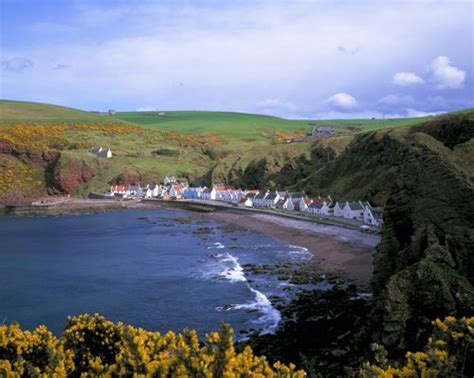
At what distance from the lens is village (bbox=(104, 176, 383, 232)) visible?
85.3 m

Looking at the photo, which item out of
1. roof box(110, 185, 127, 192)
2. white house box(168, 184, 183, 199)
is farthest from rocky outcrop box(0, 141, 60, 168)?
white house box(168, 184, 183, 199)

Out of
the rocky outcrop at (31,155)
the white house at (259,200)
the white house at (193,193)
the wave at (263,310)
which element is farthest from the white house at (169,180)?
the wave at (263,310)

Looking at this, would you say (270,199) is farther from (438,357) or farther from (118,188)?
(438,357)

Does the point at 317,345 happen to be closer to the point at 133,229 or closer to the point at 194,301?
the point at 194,301

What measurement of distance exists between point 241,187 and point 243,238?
265ft

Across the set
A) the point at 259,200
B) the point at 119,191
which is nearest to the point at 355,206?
the point at 259,200

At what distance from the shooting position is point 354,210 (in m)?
90.4

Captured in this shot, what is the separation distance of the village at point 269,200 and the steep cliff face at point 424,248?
119ft

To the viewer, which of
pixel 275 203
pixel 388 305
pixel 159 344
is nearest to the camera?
pixel 159 344

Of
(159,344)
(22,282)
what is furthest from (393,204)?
(22,282)

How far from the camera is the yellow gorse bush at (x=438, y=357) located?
12922 mm

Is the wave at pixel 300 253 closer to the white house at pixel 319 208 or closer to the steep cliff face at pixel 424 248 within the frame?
the steep cliff face at pixel 424 248

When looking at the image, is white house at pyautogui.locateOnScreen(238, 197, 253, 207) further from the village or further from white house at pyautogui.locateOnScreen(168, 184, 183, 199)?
white house at pyautogui.locateOnScreen(168, 184, 183, 199)

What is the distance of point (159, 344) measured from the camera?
53.6 ft
